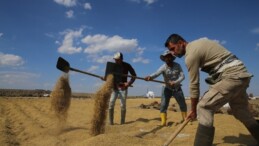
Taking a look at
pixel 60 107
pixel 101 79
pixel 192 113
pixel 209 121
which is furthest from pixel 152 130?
pixel 209 121

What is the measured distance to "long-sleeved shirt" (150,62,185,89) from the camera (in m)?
7.78

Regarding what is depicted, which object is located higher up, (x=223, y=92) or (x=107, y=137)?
(x=223, y=92)

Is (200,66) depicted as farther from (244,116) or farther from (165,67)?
(165,67)

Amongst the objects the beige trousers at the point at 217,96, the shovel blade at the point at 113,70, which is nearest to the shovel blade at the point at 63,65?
the shovel blade at the point at 113,70

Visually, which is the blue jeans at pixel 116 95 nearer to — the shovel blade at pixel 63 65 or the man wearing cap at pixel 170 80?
the man wearing cap at pixel 170 80

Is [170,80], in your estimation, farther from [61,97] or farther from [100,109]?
[61,97]

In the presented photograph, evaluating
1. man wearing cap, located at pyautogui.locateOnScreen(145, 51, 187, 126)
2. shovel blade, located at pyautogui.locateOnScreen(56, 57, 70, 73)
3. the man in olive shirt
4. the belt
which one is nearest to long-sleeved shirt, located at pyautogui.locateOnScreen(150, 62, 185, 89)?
man wearing cap, located at pyautogui.locateOnScreen(145, 51, 187, 126)

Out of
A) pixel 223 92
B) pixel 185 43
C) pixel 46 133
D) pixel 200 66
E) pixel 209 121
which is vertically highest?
pixel 185 43

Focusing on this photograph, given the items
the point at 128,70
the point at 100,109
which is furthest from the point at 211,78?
the point at 128,70

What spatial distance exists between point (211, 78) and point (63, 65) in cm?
356

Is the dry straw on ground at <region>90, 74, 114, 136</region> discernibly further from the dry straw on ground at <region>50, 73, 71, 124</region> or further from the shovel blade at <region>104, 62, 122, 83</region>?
the dry straw on ground at <region>50, 73, 71, 124</region>

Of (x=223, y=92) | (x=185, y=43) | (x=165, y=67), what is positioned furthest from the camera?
(x=165, y=67)

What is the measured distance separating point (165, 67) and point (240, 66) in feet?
11.5

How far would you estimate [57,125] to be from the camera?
283 inches
